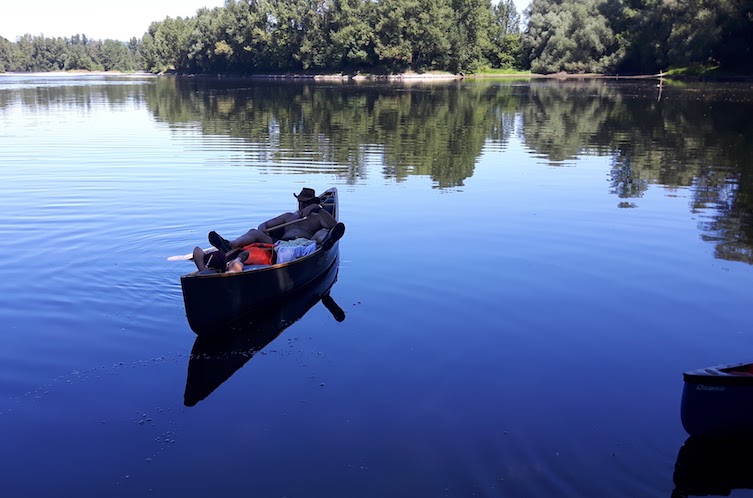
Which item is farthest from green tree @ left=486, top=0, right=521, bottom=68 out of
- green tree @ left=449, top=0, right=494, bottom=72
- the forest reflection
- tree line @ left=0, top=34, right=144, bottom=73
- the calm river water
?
tree line @ left=0, top=34, right=144, bottom=73

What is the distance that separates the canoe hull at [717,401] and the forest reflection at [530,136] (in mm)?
6763

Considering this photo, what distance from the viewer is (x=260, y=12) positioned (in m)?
110

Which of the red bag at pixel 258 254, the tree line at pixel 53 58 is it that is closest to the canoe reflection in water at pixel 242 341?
the red bag at pixel 258 254

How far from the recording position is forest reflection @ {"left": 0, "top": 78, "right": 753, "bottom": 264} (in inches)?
726

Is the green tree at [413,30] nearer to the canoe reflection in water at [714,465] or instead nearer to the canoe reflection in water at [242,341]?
the canoe reflection in water at [242,341]

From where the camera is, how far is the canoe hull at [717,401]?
577 cm

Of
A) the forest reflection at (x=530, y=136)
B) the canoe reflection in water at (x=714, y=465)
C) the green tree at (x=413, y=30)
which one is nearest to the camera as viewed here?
the canoe reflection in water at (x=714, y=465)

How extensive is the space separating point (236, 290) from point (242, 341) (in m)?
0.70

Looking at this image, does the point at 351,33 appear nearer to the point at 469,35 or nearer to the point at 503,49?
the point at 469,35

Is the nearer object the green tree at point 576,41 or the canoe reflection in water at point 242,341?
the canoe reflection in water at point 242,341

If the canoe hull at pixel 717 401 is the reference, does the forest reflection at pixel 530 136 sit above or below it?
above

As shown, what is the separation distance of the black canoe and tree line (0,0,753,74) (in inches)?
2659

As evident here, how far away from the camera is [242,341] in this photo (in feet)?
28.7

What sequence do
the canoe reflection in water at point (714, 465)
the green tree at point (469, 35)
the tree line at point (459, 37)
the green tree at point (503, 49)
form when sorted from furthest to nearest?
the green tree at point (503, 49) → the green tree at point (469, 35) → the tree line at point (459, 37) → the canoe reflection in water at point (714, 465)
